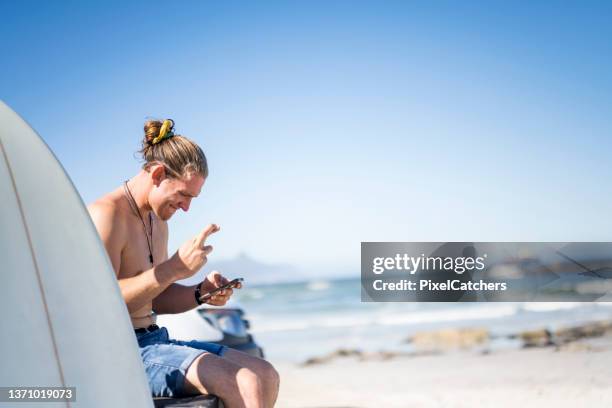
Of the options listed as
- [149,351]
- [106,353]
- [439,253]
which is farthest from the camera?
[439,253]

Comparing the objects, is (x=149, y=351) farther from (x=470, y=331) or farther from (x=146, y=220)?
(x=470, y=331)

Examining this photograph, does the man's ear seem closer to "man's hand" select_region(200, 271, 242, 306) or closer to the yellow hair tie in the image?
the yellow hair tie

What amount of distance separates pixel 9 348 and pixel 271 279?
112ft

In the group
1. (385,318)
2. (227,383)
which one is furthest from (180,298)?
(385,318)

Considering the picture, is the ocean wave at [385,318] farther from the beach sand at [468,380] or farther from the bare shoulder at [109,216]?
the bare shoulder at [109,216]

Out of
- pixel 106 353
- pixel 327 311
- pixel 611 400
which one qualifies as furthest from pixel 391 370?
pixel 327 311

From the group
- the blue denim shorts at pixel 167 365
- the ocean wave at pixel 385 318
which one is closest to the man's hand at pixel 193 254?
the blue denim shorts at pixel 167 365

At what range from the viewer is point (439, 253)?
850 inches

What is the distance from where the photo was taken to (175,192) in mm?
2355

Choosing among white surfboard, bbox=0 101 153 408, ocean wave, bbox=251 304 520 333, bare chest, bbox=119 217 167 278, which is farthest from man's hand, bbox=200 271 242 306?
ocean wave, bbox=251 304 520 333

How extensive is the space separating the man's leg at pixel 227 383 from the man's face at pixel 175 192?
Result: 610 mm

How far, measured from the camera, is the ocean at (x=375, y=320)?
54.2ft

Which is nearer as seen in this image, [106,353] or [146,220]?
[106,353]

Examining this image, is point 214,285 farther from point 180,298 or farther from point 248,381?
point 248,381
